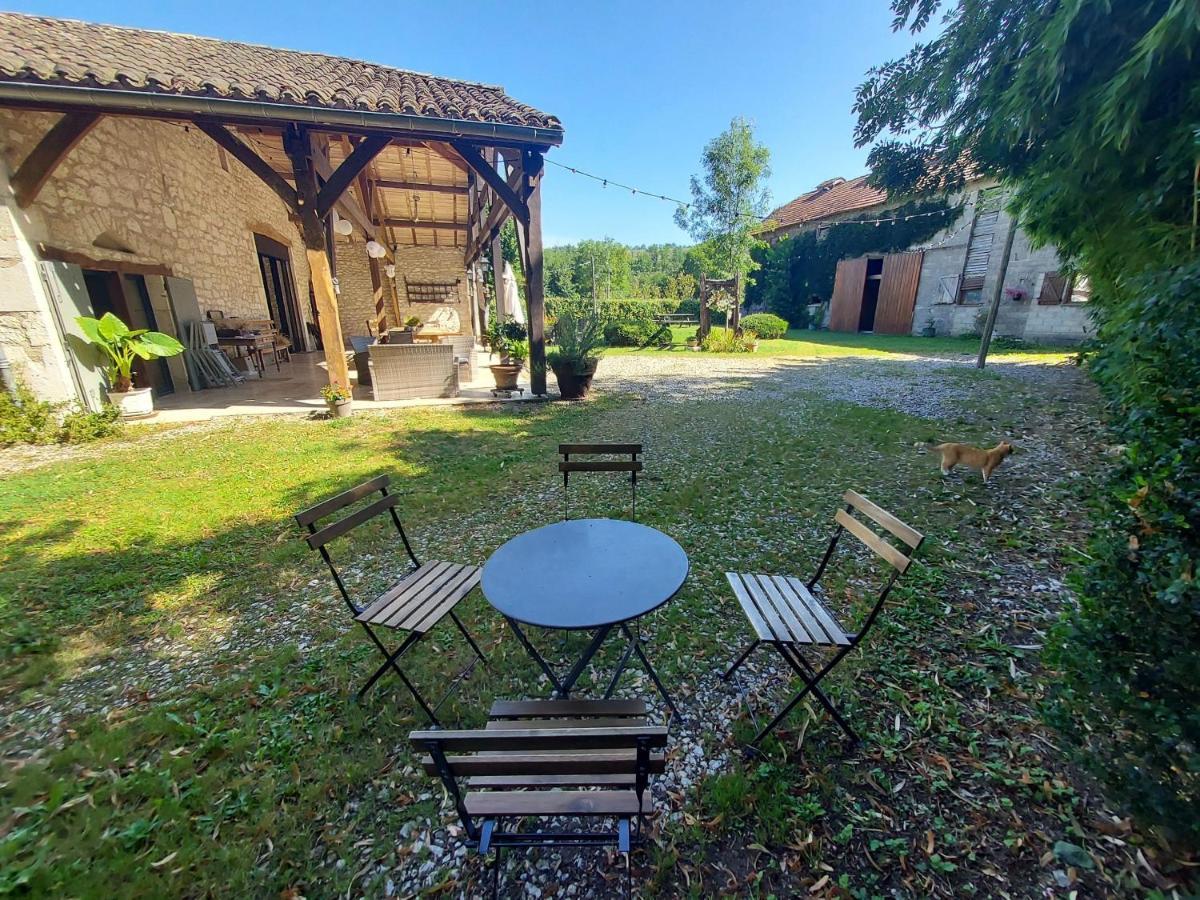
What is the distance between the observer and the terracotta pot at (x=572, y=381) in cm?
754

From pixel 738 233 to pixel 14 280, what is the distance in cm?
1572

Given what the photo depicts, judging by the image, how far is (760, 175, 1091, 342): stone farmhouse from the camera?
38.8 ft

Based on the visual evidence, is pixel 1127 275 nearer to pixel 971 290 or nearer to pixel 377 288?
pixel 377 288

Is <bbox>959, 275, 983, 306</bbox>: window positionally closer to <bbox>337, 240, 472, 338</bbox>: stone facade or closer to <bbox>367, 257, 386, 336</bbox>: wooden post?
<bbox>337, 240, 472, 338</bbox>: stone facade

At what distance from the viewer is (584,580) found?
1.87 m

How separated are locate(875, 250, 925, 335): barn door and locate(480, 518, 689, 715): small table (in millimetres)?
17792

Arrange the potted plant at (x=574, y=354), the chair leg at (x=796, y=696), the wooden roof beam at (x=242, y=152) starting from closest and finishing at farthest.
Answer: the chair leg at (x=796, y=696), the wooden roof beam at (x=242, y=152), the potted plant at (x=574, y=354)

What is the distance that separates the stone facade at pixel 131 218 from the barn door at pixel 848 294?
1866 centimetres

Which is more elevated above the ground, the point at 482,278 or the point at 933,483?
the point at 482,278

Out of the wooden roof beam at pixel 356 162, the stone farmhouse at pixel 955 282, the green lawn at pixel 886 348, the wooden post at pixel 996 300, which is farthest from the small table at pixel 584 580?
the green lawn at pixel 886 348

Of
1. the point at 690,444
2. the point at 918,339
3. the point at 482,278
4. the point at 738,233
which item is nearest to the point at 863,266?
the point at 918,339

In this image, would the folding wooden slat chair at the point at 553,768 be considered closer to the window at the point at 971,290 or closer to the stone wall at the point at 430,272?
the stone wall at the point at 430,272

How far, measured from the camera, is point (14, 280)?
5.43 metres

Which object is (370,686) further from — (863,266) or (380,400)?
(863,266)
